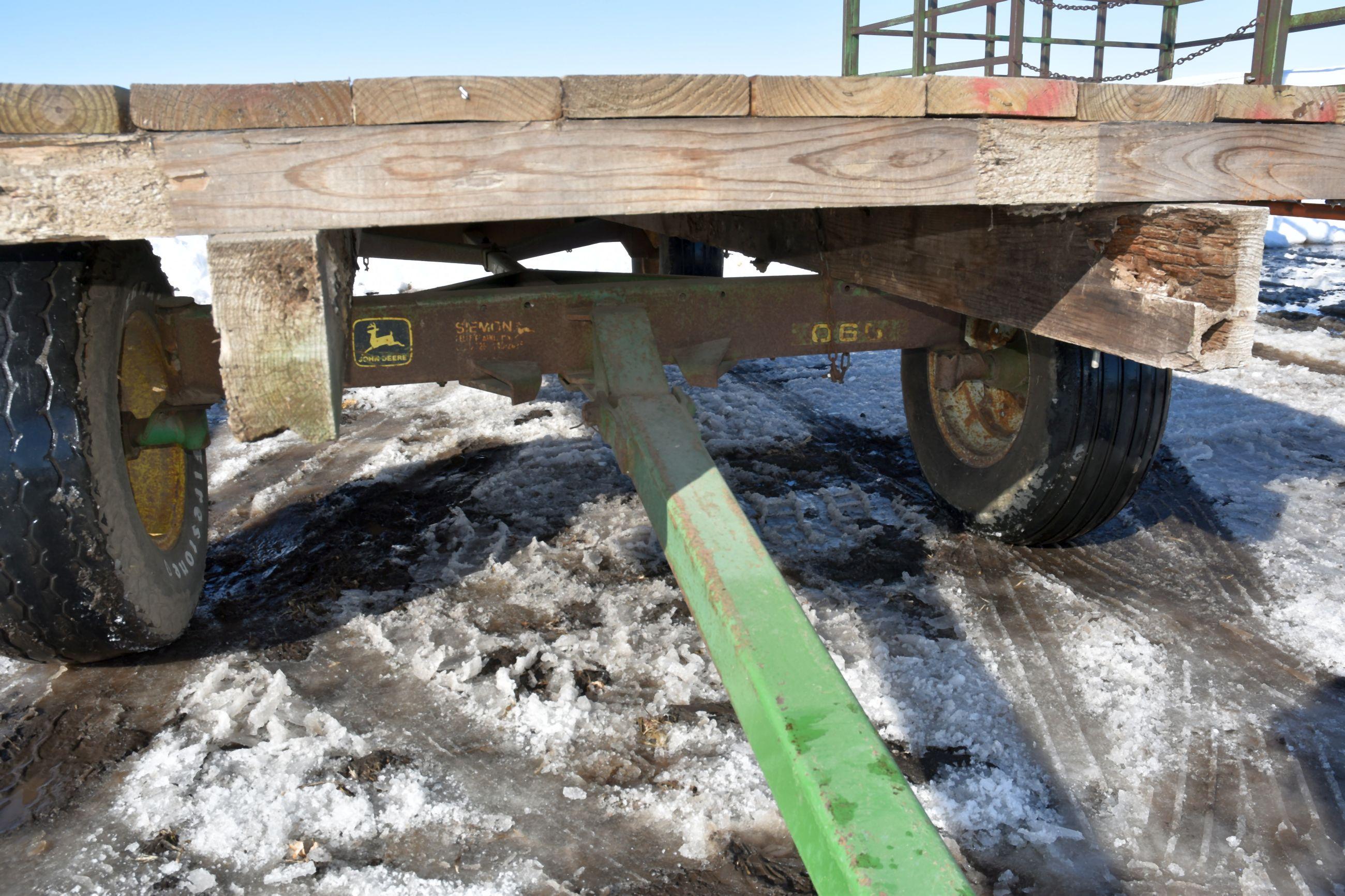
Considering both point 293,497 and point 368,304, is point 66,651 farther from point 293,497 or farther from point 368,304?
point 293,497

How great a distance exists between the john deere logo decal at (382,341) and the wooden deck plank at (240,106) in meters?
1.25

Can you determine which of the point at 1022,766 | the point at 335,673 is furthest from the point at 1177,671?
the point at 335,673

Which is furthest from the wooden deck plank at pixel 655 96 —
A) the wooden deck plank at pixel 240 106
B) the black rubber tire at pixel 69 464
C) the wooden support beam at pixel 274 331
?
the black rubber tire at pixel 69 464

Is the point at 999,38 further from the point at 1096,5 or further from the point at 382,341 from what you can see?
the point at 382,341

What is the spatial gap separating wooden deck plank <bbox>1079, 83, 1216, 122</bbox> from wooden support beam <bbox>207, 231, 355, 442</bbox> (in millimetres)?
1240

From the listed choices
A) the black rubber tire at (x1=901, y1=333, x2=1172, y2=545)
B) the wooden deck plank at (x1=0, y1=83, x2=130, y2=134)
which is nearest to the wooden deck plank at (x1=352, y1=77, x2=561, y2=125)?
the wooden deck plank at (x1=0, y1=83, x2=130, y2=134)

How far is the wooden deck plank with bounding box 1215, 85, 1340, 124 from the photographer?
160cm

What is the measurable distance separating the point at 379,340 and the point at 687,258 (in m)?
2.72

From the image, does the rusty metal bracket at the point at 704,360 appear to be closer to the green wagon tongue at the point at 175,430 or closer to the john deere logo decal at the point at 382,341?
the john deere logo decal at the point at 382,341

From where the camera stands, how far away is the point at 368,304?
249cm

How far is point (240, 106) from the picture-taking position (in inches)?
48.8

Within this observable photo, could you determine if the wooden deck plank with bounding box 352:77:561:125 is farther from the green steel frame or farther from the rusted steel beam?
the green steel frame

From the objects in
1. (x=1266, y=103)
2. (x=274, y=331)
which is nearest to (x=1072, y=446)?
(x=1266, y=103)

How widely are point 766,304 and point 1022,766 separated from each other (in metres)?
1.38
